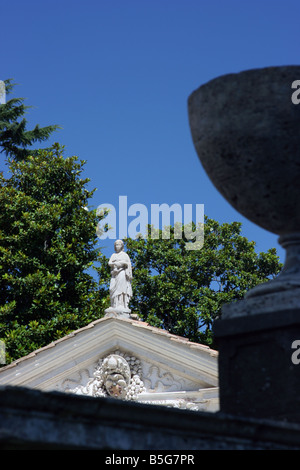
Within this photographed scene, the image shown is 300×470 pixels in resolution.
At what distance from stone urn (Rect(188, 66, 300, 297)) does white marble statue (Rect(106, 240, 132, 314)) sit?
11911mm

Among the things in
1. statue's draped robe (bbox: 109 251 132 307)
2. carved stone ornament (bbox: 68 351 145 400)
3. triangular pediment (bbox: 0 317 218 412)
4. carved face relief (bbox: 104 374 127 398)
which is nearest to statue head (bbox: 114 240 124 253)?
statue's draped robe (bbox: 109 251 132 307)

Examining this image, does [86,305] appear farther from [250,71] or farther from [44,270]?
[250,71]

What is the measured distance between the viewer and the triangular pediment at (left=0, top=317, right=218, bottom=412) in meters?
15.3

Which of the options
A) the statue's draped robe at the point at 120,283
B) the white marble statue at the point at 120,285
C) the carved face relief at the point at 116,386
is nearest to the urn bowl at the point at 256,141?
the carved face relief at the point at 116,386

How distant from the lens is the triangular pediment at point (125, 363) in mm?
15297

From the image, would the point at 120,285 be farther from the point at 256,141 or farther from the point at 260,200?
the point at 256,141

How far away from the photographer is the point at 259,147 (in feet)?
14.9

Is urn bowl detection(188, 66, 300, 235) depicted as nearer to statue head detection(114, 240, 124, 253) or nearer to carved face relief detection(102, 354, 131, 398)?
carved face relief detection(102, 354, 131, 398)

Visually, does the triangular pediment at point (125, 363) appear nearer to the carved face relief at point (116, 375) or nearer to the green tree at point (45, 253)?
the carved face relief at point (116, 375)

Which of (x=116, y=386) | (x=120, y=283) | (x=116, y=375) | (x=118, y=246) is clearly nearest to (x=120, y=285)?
(x=120, y=283)

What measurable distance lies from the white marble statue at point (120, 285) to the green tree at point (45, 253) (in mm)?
6971

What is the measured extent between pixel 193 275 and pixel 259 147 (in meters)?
25.6

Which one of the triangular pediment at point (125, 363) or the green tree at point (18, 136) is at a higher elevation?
the green tree at point (18, 136)
